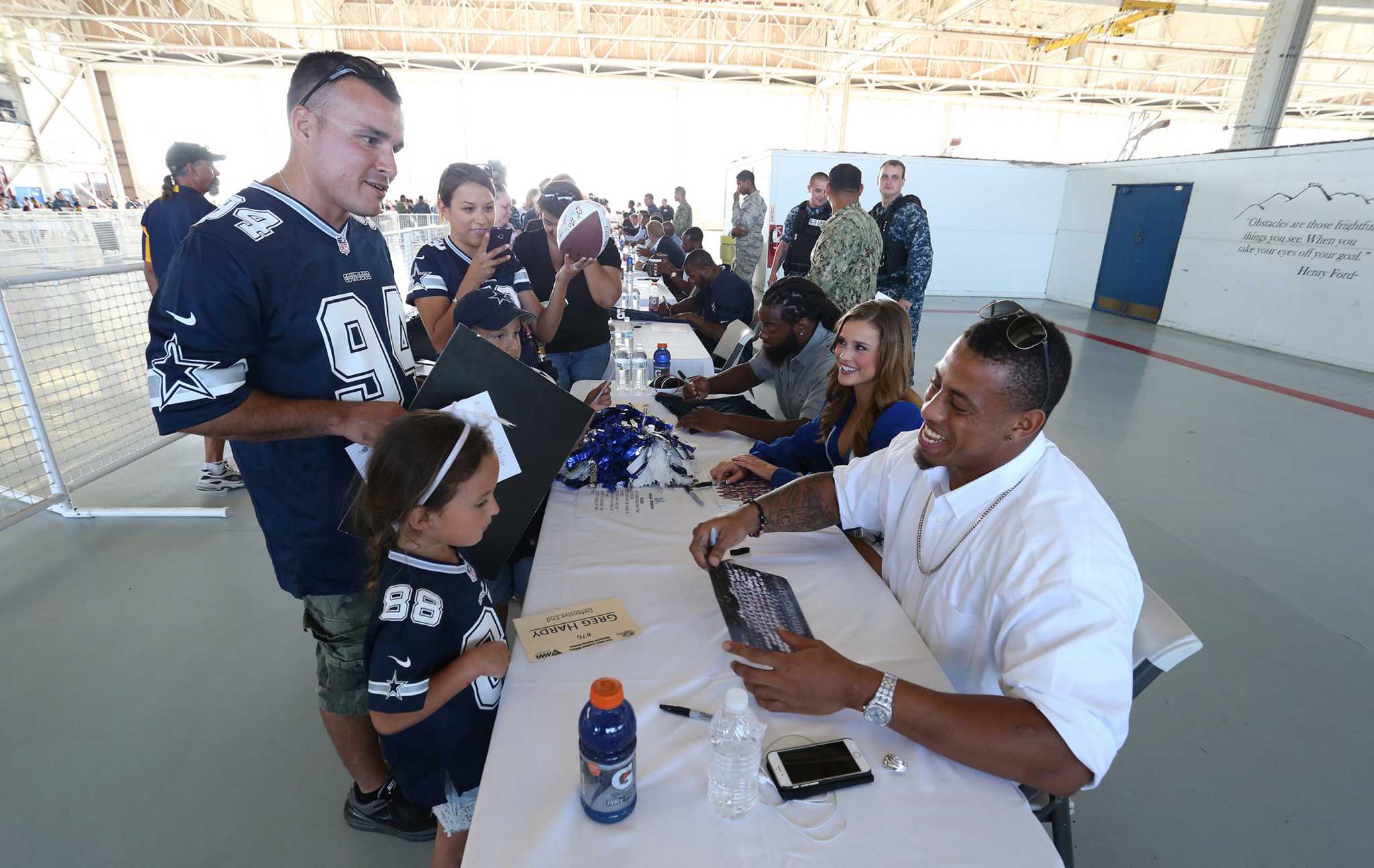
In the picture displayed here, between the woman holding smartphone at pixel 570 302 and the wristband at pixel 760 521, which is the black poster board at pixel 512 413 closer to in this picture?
the wristband at pixel 760 521

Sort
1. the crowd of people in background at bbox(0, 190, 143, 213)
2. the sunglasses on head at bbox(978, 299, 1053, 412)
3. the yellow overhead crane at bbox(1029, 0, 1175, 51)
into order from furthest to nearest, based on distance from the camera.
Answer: the crowd of people in background at bbox(0, 190, 143, 213)
the yellow overhead crane at bbox(1029, 0, 1175, 51)
the sunglasses on head at bbox(978, 299, 1053, 412)

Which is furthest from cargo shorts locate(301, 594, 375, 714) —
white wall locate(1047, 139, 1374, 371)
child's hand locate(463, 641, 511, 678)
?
white wall locate(1047, 139, 1374, 371)

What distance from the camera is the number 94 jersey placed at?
115 centimetres

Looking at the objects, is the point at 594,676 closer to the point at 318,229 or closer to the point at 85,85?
the point at 318,229

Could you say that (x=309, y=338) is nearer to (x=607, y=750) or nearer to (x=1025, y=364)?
(x=607, y=750)

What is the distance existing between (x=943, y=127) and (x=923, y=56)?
4.85 metres

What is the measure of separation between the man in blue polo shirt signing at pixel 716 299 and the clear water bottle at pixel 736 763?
13.2ft

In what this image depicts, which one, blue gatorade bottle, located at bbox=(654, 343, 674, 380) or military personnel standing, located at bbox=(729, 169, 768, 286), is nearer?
blue gatorade bottle, located at bbox=(654, 343, 674, 380)

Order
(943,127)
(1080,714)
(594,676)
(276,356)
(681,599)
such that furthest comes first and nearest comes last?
(943,127) → (681,599) → (276,356) → (594,676) → (1080,714)

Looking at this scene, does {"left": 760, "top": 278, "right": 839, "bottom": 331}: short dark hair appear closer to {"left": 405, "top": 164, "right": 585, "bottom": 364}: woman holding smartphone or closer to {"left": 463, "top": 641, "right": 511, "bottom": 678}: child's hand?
{"left": 405, "top": 164, "right": 585, "bottom": 364}: woman holding smartphone

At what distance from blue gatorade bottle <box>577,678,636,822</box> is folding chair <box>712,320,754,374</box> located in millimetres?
3202

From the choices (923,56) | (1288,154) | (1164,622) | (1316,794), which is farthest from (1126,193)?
(1164,622)

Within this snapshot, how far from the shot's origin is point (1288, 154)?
709 centimetres

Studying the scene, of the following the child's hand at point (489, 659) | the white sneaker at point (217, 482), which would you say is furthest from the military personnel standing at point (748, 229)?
the child's hand at point (489, 659)
